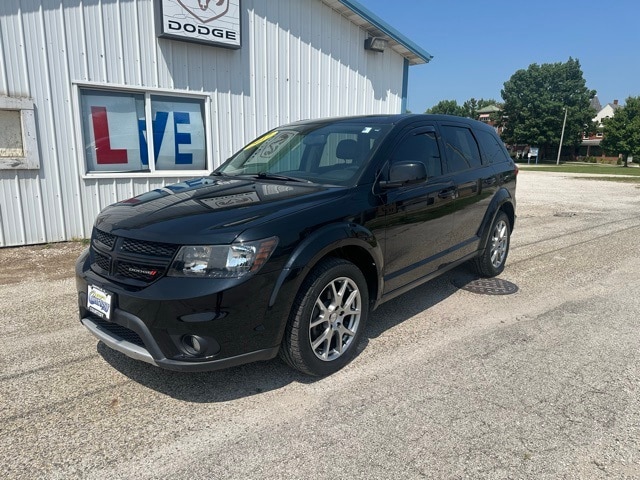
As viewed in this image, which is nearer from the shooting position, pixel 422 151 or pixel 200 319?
pixel 200 319

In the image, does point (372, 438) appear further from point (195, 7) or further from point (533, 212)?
point (533, 212)

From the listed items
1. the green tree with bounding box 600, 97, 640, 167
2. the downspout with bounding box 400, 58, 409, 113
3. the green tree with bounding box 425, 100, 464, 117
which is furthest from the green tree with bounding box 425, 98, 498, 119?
the downspout with bounding box 400, 58, 409, 113

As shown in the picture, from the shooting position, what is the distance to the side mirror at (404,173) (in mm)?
3426

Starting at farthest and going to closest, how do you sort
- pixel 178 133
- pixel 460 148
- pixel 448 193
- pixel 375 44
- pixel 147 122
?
pixel 375 44
pixel 178 133
pixel 147 122
pixel 460 148
pixel 448 193

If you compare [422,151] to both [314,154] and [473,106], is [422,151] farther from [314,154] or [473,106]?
[473,106]

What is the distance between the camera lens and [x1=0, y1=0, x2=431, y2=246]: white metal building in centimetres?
643

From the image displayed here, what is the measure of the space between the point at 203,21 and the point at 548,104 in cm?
6361

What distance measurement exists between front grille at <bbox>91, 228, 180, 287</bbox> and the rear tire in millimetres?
3896

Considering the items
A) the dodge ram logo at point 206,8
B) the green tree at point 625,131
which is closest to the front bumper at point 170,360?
the dodge ram logo at point 206,8

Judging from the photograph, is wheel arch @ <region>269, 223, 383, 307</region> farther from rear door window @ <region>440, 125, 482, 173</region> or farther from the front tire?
rear door window @ <region>440, 125, 482, 173</region>

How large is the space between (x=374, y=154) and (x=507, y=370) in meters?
1.91

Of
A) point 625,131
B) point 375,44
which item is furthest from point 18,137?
point 625,131

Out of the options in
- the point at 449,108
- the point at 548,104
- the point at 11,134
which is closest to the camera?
the point at 11,134

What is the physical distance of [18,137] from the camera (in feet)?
21.2
